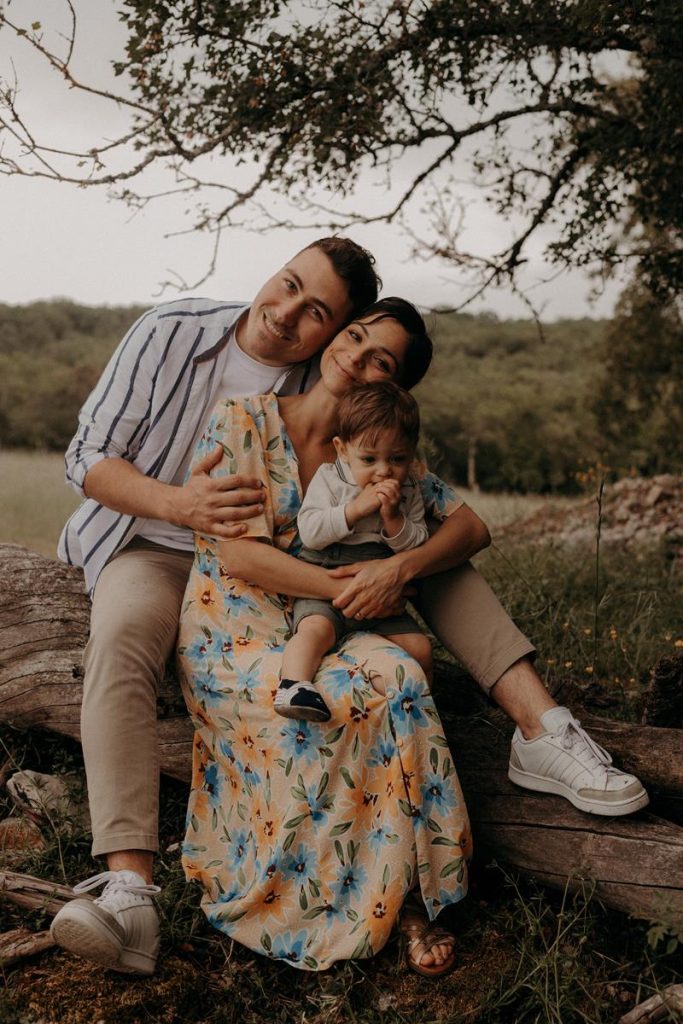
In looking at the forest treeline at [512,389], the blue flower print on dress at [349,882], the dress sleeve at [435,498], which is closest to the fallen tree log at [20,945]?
the blue flower print on dress at [349,882]

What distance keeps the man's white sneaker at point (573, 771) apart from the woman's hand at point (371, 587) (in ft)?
1.94

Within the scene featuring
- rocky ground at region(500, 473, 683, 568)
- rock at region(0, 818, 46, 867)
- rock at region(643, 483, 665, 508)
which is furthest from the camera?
rock at region(643, 483, 665, 508)

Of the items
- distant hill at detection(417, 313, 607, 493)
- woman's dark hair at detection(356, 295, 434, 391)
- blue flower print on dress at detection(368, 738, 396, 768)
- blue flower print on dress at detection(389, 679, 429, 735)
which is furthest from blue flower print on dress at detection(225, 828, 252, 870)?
distant hill at detection(417, 313, 607, 493)

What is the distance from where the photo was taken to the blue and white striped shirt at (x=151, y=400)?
133 inches

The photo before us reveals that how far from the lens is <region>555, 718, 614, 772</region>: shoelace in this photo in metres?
2.95

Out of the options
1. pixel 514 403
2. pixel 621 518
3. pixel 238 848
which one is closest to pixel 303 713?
pixel 238 848

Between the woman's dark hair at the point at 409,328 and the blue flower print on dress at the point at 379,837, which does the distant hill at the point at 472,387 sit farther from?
the blue flower print on dress at the point at 379,837

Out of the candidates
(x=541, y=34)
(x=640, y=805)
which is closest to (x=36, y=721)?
(x=640, y=805)

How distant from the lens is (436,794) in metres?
2.71

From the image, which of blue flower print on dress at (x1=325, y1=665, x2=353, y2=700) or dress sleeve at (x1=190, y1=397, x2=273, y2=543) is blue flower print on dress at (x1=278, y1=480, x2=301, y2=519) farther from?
blue flower print on dress at (x1=325, y1=665, x2=353, y2=700)

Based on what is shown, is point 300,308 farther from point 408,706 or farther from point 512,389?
point 512,389

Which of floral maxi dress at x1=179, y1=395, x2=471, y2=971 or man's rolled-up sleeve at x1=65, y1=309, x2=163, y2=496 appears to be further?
man's rolled-up sleeve at x1=65, y1=309, x2=163, y2=496

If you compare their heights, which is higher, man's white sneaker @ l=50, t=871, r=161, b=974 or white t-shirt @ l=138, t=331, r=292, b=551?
white t-shirt @ l=138, t=331, r=292, b=551

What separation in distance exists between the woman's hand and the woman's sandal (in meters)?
0.80
